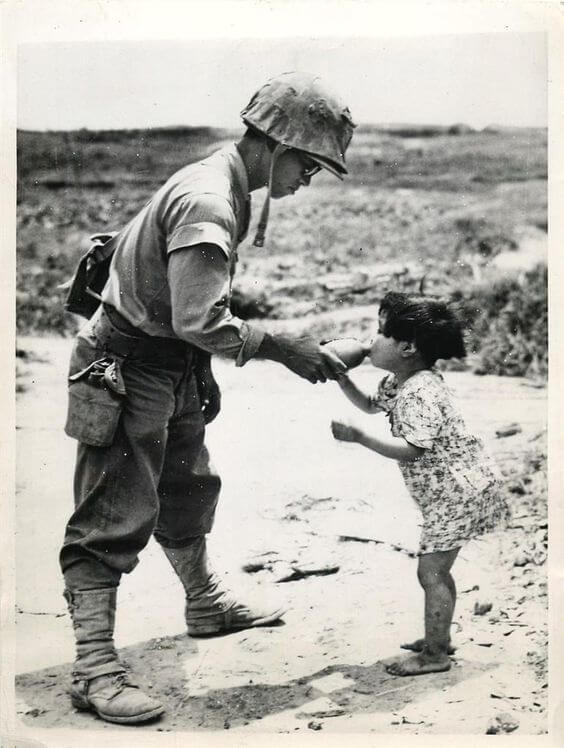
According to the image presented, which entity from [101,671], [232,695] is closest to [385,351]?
[232,695]

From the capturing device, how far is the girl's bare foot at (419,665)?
10.9 feet

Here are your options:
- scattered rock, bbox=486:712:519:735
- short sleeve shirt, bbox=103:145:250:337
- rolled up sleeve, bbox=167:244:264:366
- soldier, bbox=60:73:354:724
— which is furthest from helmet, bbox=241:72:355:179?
scattered rock, bbox=486:712:519:735

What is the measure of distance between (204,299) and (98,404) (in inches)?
19.8

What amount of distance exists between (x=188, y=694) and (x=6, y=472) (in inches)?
38.7

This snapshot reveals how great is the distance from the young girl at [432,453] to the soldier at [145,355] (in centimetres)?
27

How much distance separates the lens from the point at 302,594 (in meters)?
3.61

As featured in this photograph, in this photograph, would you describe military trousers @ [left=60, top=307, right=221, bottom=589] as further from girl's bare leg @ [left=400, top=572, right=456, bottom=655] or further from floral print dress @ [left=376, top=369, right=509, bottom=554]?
girl's bare leg @ [left=400, top=572, right=456, bottom=655]

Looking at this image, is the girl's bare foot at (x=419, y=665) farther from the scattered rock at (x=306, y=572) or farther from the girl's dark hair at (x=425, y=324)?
the girl's dark hair at (x=425, y=324)

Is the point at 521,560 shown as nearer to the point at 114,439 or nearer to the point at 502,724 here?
the point at 502,724

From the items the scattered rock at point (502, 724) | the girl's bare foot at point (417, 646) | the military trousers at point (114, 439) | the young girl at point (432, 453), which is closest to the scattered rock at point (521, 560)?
the young girl at point (432, 453)

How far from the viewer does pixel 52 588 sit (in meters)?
3.52

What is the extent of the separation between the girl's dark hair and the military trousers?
685 millimetres

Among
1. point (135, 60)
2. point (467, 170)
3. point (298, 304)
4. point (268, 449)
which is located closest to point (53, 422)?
point (268, 449)

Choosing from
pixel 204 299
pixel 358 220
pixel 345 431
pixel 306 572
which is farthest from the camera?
pixel 358 220
